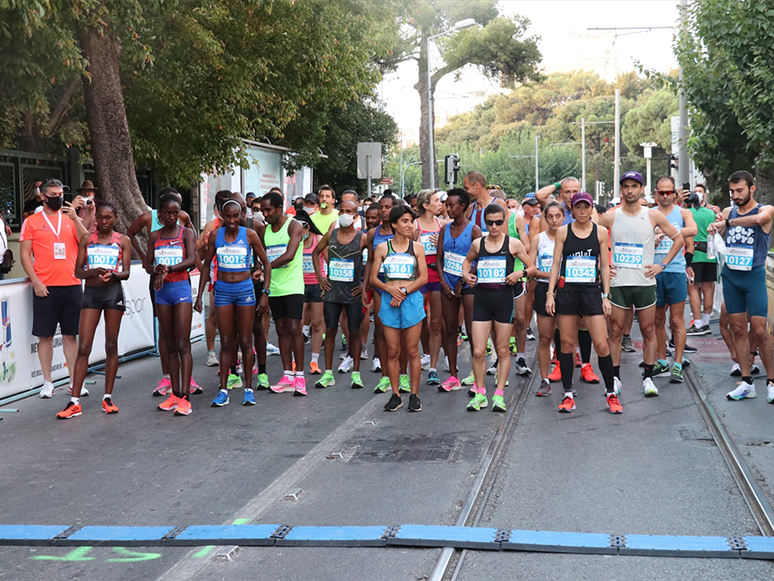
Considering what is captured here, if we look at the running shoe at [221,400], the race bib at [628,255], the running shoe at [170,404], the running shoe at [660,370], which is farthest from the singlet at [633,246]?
the running shoe at [170,404]

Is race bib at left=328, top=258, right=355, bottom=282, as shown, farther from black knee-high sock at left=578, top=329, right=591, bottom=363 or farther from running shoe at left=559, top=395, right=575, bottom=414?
running shoe at left=559, top=395, right=575, bottom=414

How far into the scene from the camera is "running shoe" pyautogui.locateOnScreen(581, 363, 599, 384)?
995 centimetres

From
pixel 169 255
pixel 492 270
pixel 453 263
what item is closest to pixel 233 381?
pixel 169 255

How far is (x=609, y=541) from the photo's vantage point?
4980 mm

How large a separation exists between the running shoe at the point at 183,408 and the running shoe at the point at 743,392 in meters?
4.93

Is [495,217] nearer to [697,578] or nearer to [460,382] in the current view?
[460,382]

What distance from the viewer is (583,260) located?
8.38m

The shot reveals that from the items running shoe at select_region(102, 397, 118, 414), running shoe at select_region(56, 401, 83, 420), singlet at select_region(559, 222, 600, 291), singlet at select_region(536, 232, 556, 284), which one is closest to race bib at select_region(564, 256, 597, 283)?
singlet at select_region(559, 222, 600, 291)

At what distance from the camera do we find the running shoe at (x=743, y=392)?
8.84 metres

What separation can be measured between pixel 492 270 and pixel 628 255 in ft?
4.59

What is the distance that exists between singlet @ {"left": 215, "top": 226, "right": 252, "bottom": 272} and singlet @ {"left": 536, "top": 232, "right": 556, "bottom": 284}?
2.90 m

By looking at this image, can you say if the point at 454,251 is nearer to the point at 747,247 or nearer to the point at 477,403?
the point at 477,403

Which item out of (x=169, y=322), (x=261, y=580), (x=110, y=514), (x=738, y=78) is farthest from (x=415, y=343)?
(x=738, y=78)

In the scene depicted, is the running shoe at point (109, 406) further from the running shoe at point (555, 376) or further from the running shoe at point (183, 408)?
the running shoe at point (555, 376)
